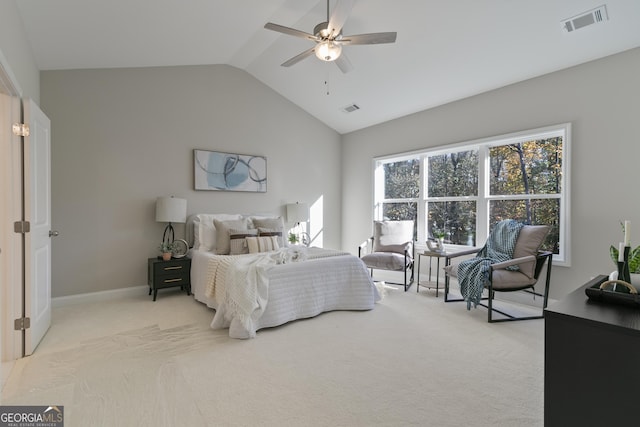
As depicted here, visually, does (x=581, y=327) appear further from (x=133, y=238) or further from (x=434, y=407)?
(x=133, y=238)

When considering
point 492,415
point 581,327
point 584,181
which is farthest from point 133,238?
point 584,181

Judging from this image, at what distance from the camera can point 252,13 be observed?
11.1ft

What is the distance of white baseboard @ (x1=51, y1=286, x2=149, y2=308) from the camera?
3.78 meters

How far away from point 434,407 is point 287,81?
471cm

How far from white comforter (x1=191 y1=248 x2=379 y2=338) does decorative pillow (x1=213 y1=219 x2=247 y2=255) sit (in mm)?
223

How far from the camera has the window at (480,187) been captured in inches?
148

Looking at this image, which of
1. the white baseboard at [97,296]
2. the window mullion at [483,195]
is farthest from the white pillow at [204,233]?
the window mullion at [483,195]

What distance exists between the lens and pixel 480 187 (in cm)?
442

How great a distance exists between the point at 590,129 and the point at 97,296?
20.0 ft

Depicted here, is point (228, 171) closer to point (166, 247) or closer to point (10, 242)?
point (166, 247)

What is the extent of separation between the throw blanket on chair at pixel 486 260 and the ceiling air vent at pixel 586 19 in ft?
6.68

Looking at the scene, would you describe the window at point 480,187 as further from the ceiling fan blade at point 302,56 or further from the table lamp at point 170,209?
the table lamp at point 170,209

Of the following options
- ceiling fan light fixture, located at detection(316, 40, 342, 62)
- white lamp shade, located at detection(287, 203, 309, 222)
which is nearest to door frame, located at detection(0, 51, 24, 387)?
ceiling fan light fixture, located at detection(316, 40, 342, 62)

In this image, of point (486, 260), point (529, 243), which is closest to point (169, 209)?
point (486, 260)
